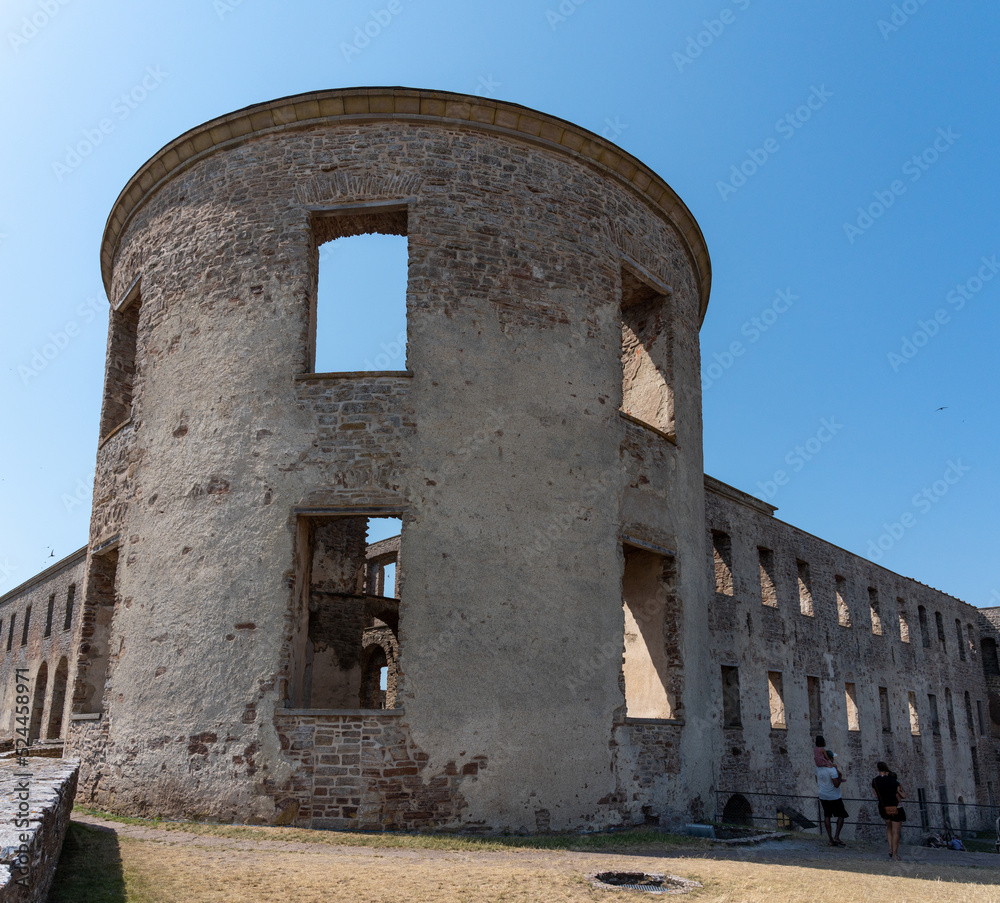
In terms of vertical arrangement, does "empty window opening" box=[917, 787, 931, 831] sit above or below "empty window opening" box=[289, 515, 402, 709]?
below

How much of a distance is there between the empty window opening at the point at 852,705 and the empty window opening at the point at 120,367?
19.0 m

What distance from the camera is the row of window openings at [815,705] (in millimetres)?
17609

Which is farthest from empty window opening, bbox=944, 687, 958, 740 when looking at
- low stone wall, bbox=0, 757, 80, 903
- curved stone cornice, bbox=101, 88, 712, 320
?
low stone wall, bbox=0, 757, 80, 903

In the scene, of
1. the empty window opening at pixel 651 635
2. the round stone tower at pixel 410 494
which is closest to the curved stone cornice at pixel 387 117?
the round stone tower at pixel 410 494

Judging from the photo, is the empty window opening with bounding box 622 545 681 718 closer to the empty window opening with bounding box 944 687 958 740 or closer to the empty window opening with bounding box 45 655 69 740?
the empty window opening with bounding box 45 655 69 740

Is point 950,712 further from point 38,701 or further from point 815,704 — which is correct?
point 38,701

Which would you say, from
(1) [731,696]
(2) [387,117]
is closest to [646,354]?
(2) [387,117]

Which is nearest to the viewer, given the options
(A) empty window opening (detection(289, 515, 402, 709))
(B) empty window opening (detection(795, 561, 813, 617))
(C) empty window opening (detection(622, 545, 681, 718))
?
(C) empty window opening (detection(622, 545, 681, 718))

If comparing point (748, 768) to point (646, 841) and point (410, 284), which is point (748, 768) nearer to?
point (646, 841)

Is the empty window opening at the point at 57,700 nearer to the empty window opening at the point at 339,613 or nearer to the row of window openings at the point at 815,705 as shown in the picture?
the empty window opening at the point at 339,613

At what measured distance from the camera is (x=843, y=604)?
23.8 meters

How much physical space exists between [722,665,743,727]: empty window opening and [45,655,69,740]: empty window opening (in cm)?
1965

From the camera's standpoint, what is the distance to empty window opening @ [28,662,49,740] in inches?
1087

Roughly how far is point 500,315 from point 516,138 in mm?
2385
